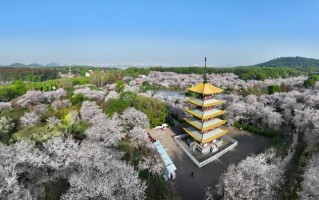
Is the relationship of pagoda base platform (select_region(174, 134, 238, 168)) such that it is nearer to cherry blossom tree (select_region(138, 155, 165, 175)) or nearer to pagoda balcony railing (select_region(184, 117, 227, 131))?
pagoda balcony railing (select_region(184, 117, 227, 131))

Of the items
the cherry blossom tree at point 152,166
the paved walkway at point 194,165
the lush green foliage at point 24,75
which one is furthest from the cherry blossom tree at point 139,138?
the lush green foliage at point 24,75

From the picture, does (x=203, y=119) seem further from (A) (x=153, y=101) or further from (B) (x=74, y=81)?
(B) (x=74, y=81)

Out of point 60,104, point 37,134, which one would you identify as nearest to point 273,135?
point 37,134

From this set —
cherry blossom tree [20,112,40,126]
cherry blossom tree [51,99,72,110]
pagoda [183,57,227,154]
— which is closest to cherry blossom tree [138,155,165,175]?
pagoda [183,57,227,154]

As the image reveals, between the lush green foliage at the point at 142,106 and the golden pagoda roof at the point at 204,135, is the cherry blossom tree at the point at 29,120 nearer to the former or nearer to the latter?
the lush green foliage at the point at 142,106

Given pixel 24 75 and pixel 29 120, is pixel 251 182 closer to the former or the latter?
pixel 29 120
